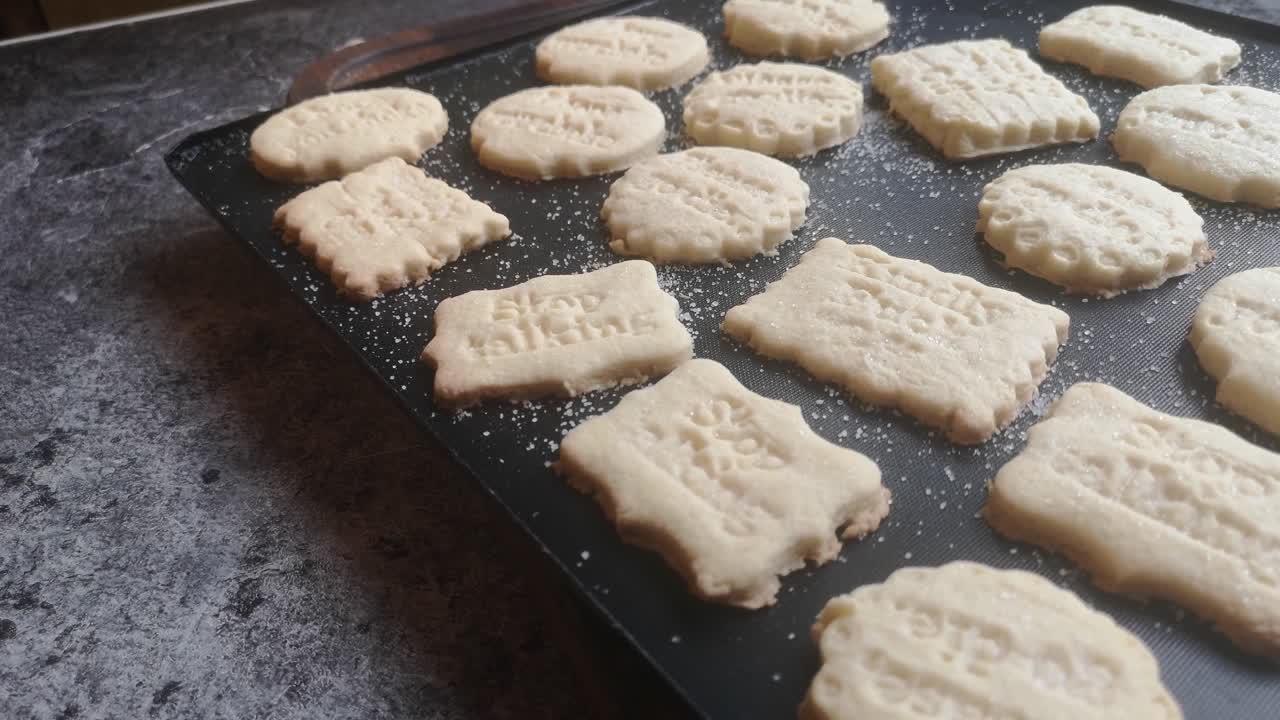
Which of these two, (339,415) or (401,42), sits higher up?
(401,42)

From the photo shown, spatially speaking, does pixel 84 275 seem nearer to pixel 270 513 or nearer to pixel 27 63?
pixel 270 513

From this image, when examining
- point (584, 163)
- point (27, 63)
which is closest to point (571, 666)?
point (584, 163)

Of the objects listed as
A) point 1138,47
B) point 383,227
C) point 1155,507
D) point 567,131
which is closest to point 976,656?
point 1155,507

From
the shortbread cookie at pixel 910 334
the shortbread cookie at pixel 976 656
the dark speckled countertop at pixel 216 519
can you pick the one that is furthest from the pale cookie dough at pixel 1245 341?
the dark speckled countertop at pixel 216 519

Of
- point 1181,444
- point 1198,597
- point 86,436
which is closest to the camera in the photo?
point 1198,597

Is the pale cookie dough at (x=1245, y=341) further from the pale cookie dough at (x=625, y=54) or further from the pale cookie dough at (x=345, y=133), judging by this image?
the pale cookie dough at (x=345, y=133)

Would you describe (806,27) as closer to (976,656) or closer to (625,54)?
(625,54)

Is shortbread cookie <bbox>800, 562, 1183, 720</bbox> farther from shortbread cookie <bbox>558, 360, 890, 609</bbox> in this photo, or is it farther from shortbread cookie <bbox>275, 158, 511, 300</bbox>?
shortbread cookie <bbox>275, 158, 511, 300</bbox>
